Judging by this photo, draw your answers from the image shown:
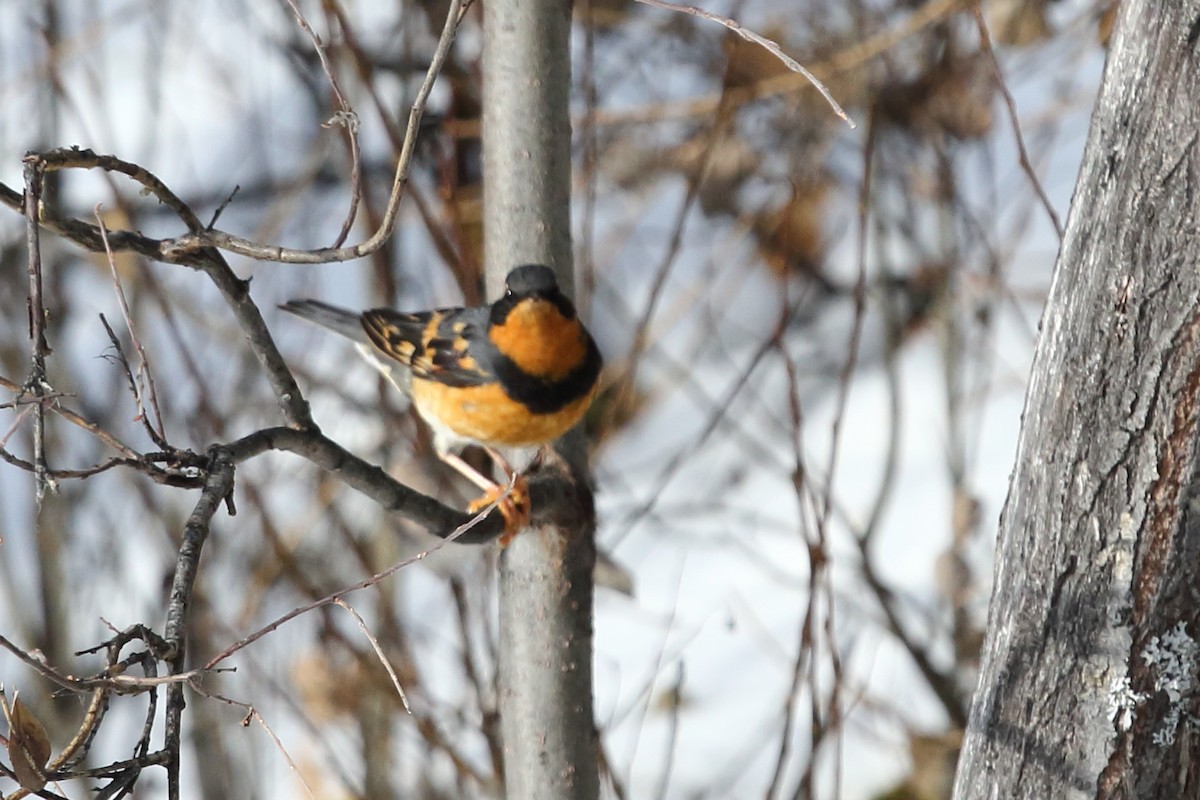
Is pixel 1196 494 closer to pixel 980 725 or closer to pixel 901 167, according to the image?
pixel 980 725

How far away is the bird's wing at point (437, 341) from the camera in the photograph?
2672 millimetres

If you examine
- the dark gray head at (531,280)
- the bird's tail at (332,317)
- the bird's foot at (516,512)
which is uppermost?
the bird's tail at (332,317)

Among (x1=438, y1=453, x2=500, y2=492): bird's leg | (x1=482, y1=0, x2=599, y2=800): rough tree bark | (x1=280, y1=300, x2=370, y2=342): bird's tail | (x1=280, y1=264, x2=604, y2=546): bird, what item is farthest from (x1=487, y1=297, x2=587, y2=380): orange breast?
(x1=280, y1=300, x2=370, y2=342): bird's tail

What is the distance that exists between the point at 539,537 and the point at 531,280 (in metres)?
0.43

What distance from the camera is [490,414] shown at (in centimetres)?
256

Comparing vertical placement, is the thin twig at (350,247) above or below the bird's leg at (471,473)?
below

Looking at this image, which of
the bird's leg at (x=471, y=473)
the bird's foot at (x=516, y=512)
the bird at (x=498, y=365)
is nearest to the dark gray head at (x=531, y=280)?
the bird at (x=498, y=365)

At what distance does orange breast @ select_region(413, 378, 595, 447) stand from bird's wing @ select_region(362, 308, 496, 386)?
0.09ft

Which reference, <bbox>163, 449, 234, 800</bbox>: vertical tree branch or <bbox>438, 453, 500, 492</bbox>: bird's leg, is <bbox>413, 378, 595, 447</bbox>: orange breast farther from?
<bbox>163, 449, 234, 800</bbox>: vertical tree branch

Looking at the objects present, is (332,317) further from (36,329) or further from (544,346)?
(36,329)

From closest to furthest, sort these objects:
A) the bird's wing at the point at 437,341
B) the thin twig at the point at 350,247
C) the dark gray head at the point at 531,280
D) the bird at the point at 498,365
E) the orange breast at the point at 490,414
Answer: the thin twig at the point at 350,247, the dark gray head at the point at 531,280, the bird at the point at 498,365, the orange breast at the point at 490,414, the bird's wing at the point at 437,341

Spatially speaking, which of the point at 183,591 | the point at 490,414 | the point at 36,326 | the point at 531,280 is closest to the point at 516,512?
the point at 531,280

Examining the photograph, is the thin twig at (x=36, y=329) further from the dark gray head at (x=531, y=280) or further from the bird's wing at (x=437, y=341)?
the bird's wing at (x=437, y=341)

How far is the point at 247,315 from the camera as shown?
56.1 inches
